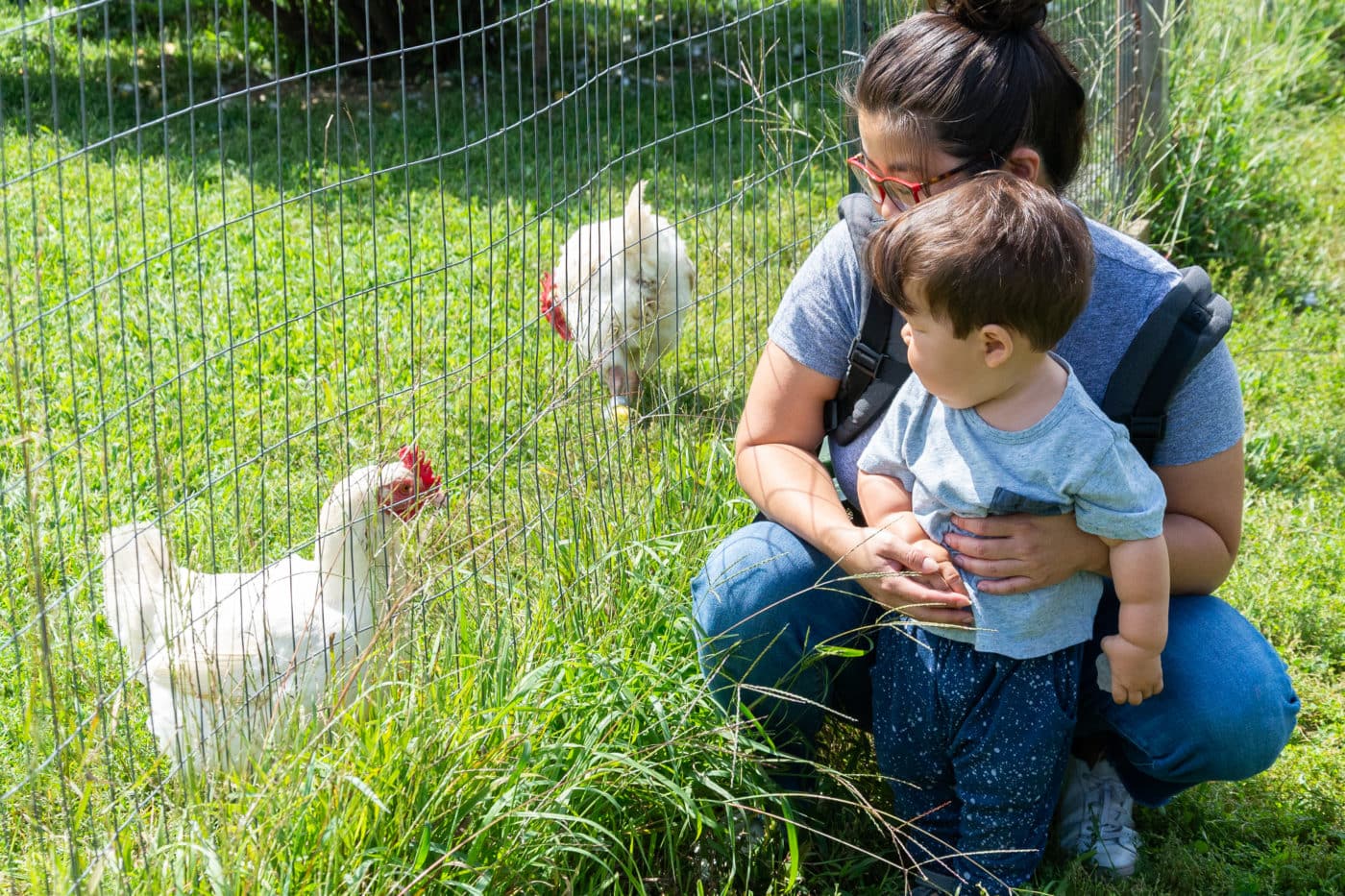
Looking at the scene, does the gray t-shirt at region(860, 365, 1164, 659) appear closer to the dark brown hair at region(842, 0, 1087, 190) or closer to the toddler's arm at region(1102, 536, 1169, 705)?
the toddler's arm at region(1102, 536, 1169, 705)

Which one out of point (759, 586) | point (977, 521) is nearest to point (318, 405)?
point (759, 586)

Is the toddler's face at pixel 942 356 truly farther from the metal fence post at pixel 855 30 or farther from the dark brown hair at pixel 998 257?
the metal fence post at pixel 855 30

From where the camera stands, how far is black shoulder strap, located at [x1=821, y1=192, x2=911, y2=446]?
2.28 m

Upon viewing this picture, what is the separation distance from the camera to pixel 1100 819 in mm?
2480

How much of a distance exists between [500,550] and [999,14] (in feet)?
4.75

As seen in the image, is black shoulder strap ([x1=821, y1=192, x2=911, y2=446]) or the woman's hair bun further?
black shoulder strap ([x1=821, y1=192, x2=911, y2=446])

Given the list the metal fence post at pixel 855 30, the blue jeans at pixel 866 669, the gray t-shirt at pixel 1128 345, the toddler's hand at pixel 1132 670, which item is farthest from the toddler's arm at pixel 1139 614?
the metal fence post at pixel 855 30

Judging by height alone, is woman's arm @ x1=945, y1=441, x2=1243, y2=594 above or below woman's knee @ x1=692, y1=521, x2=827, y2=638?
above

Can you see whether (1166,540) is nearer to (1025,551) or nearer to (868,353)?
(1025,551)

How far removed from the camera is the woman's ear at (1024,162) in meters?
2.13

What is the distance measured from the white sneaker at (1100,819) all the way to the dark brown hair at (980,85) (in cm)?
114

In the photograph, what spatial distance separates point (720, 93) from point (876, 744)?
6.94 meters

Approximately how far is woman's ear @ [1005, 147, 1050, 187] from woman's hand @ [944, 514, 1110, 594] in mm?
552

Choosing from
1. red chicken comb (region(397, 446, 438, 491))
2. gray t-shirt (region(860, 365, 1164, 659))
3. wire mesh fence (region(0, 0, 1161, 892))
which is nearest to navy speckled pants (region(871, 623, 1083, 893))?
gray t-shirt (region(860, 365, 1164, 659))
